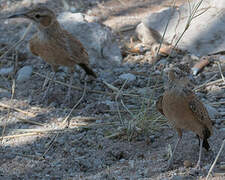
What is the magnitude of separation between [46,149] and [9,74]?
2070 millimetres

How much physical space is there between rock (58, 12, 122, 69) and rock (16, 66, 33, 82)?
971mm

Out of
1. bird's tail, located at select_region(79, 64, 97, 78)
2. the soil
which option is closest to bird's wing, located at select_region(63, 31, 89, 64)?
bird's tail, located at select_region(79, 64, 97, 78)

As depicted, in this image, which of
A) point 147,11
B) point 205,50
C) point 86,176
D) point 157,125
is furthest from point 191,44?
point 86,176

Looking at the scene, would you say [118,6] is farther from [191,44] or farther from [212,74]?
[212,74]

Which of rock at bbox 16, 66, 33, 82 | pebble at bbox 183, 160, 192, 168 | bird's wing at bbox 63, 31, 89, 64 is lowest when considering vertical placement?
pebble at bbox 183, 160, 192, 168

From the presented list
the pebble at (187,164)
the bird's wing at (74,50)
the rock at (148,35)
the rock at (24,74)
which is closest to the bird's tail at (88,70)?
the bird's wing at (74,50)

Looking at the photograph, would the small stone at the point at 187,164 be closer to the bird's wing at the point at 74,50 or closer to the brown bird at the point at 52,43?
the brown bird at the point at 52,43

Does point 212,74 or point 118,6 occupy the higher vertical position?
point 118,6

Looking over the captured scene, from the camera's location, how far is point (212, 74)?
607cm

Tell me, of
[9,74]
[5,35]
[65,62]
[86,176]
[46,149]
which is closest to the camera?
[86,176]

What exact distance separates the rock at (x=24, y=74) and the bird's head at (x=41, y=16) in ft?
2.86

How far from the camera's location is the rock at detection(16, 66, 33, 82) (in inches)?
252

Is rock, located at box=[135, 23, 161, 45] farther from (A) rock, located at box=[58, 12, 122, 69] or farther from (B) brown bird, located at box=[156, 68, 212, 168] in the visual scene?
(B) brown bird, located at box=[156, 68, 212, 168]

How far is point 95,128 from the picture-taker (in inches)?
202
